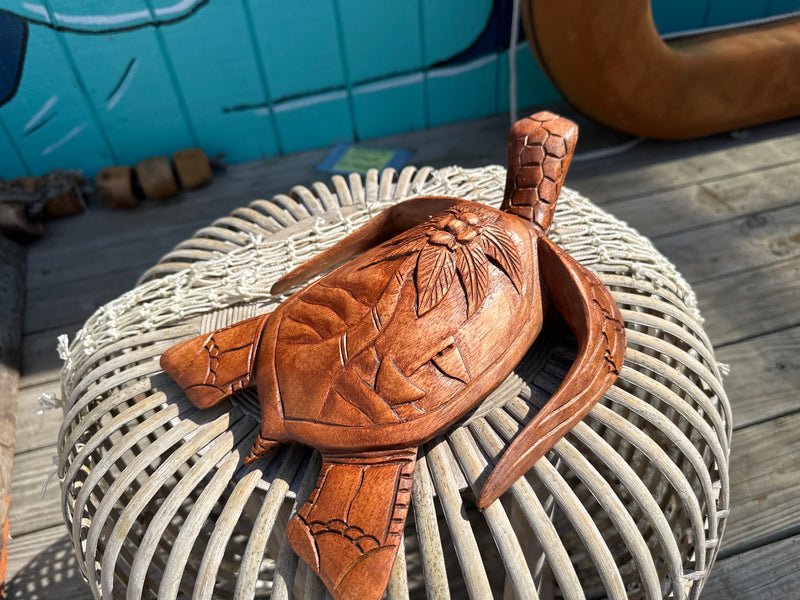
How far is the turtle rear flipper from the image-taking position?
2.81 feet

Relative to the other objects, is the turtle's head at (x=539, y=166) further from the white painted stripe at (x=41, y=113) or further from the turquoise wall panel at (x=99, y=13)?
the white painted stripe at (x=41, y=113)

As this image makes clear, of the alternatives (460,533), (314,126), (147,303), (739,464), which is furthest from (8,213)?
(739,464)

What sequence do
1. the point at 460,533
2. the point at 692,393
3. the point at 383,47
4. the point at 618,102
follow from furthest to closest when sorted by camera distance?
the point at 383,47, the point at 618,102, the point at 692,393, the point at 460,533

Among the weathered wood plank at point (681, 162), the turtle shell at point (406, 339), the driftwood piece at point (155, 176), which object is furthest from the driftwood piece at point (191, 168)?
the turtle shell at point (406, 339)

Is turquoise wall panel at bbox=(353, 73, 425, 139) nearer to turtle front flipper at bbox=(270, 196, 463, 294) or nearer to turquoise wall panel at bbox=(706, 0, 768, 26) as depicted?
turquoise wall panel at bbox=(706, 0, 768, 26)

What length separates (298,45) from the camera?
7.27 feet

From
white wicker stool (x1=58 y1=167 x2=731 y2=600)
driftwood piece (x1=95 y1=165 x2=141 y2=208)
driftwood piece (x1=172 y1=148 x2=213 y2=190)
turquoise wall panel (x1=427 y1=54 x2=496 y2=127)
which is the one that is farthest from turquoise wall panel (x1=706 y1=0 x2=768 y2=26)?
driftwood piece (x1=95 y1=165 x2=141 y2=208)

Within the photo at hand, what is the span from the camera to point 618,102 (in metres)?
2.13

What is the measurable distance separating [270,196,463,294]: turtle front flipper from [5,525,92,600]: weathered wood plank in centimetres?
77

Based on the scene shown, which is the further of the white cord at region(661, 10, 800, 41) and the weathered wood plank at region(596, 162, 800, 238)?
the white cord at region(661, 10, 800, 41)

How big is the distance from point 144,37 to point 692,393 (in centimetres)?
207

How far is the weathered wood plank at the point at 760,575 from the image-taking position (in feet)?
3.67

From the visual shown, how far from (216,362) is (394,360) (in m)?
0.29

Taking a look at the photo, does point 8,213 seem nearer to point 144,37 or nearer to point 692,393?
point 144,37
